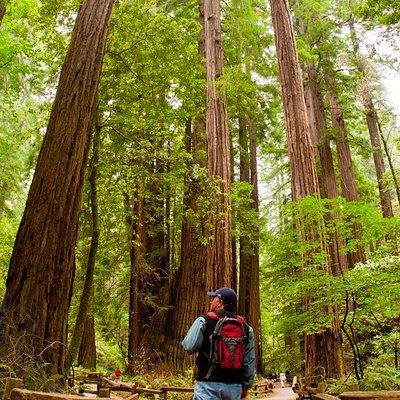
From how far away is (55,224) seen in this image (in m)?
5.41

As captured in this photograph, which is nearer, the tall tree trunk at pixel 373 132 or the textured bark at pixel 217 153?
the textured bark at pixel 217 153

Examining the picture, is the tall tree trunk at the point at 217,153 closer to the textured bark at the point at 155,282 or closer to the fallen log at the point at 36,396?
the textured bark at the point at 155,282

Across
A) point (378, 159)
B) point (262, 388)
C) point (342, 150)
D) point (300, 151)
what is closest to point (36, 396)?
point (300, 151)

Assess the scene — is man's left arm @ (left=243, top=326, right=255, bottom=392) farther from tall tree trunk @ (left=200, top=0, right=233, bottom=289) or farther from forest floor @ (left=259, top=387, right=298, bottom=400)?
tall tree trunk @ (left=200, top=0, right=233, bottom=289)


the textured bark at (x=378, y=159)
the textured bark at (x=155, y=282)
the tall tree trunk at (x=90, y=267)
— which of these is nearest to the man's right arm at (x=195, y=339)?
the tall tree trunk at (x=90, y=267)

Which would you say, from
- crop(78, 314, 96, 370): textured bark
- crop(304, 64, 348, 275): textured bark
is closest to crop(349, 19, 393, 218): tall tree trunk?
crop(304, 64, 348, 275): textured bark

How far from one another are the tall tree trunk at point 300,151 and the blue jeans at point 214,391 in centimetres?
538

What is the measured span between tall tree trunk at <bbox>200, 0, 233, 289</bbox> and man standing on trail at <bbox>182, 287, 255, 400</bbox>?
6.30 m

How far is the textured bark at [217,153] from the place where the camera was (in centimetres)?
1066

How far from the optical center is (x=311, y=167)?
10.0 meters

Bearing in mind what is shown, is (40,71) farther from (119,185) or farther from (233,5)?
(233,5)

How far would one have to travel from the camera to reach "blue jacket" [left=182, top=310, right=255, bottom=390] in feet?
12.4

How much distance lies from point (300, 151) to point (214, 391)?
7.13 m

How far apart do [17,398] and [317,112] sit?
57.1 ft
